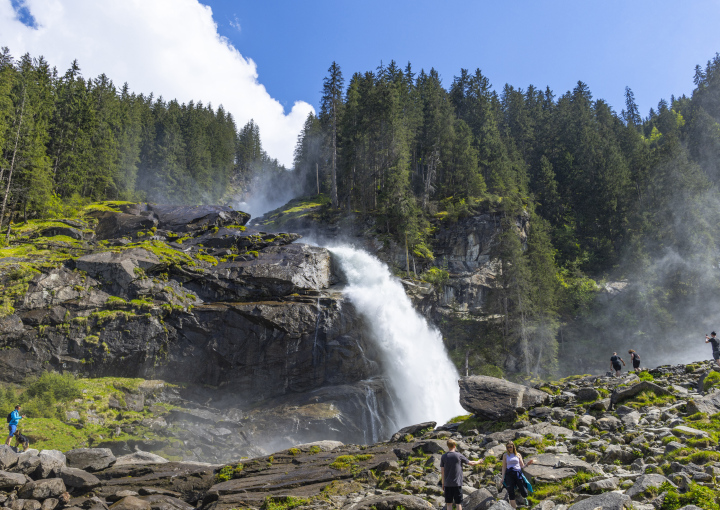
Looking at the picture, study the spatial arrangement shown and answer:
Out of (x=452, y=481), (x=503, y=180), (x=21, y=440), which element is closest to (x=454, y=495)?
(x=452, y=481)

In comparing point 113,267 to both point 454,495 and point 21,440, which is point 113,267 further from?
point 454,495

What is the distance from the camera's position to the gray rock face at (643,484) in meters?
6.70

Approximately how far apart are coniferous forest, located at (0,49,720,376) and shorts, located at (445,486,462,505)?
30220 millimetres

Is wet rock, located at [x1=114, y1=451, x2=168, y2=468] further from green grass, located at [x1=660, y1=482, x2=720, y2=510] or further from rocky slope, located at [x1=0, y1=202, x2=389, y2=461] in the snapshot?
green grass, located at [x1=660, y1=482, x2=720, y2=510]

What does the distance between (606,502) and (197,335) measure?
25.5 meters

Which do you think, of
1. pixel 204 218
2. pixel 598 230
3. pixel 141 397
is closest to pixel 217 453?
pixel 141 397

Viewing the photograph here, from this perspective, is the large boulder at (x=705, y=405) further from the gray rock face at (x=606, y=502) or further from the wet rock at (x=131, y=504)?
the wet rock at (x=131, y=504)

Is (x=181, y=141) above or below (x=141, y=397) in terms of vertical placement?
above

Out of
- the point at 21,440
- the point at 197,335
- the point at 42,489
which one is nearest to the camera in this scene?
the point at 42,489

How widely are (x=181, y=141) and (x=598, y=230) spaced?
62.5 metres

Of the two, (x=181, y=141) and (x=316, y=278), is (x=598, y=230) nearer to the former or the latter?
(x=316, y=278)

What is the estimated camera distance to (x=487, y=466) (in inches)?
405

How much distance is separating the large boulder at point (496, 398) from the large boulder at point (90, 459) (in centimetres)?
1362

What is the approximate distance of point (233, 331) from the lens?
2709 centimetres
